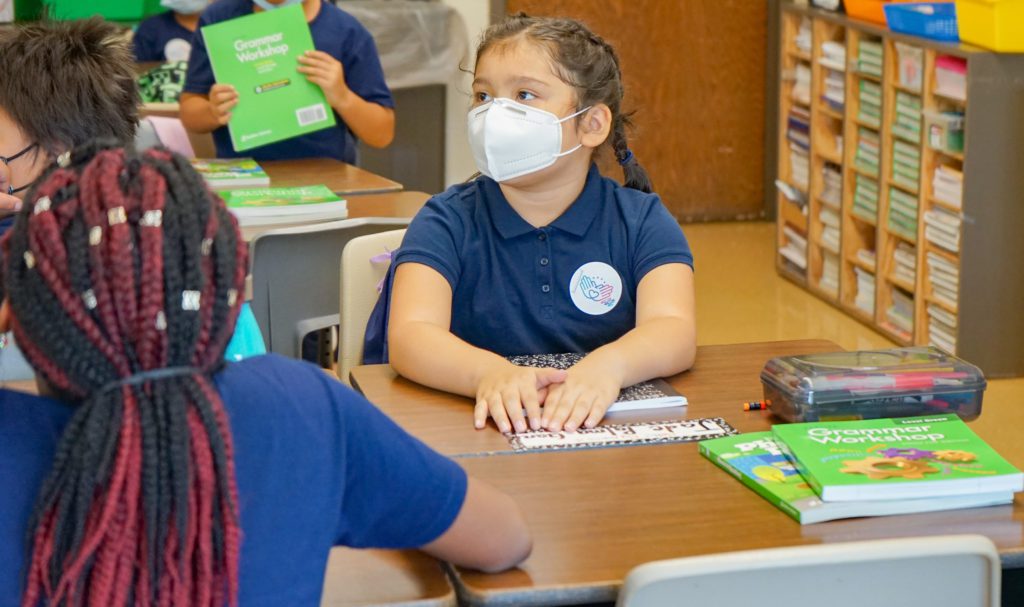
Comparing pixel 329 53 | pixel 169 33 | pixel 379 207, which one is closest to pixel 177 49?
pixel 169 33

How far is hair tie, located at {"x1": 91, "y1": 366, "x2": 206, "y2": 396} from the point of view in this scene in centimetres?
99

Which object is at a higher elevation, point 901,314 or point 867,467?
point 867,467

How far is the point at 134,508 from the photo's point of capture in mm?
996

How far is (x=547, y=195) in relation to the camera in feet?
7.01

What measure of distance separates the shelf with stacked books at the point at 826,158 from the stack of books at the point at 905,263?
0.39 metres

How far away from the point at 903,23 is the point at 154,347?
144 inches

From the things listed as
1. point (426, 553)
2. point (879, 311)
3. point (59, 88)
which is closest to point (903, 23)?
point (879, 311)

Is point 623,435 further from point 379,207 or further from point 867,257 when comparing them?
point 867,257

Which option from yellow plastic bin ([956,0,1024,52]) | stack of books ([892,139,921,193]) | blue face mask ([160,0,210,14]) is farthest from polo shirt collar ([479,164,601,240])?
blue face mask ([160,0,210,14])

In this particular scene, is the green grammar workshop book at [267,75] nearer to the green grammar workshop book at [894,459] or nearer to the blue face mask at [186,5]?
the blue face mask at [186,5]

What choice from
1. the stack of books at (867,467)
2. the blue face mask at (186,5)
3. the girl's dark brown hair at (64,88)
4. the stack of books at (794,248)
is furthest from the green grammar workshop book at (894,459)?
the blue face mask at (186,5)

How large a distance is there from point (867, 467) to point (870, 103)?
3.27 m

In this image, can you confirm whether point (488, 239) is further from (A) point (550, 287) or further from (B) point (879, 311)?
(B) point (879, 311)

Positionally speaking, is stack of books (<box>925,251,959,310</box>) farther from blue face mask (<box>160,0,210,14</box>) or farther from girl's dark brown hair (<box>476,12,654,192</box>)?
blue face mask (<box>160,0,210,14</box>)
